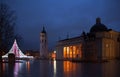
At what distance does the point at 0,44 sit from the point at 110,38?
2776 inches

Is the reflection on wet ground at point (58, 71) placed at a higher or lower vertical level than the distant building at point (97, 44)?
lower

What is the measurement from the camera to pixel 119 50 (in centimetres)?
10469

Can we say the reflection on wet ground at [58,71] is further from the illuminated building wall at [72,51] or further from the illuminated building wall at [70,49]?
the illuminated building wall at [72,51]

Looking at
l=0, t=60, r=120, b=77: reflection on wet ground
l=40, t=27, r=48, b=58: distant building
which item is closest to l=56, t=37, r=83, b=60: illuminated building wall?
l=40, t=27, r=48, b=58: distant building

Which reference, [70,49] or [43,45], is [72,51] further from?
[43,45]

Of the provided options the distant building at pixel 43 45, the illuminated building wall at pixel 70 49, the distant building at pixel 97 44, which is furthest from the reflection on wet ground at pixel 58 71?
the distant building at pixel 43 45

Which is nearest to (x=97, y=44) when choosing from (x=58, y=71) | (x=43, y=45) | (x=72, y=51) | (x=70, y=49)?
(x=72, y=51)

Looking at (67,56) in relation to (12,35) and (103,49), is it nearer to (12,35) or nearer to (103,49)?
(103,49)

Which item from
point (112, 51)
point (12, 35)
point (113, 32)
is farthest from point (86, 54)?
point (12, 35)

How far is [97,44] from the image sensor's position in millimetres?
93375

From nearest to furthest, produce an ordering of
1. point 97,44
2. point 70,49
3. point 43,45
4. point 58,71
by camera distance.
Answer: point 58,71 < point 97,44 < point 70,49 < point 43,45

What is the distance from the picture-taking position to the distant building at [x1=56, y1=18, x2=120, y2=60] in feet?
296

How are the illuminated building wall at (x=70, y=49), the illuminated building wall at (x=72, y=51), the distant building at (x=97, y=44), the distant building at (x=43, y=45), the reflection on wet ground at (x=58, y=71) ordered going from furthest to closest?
the distant building at (x=43, y=45) → the illuminated building wall at (x=70, y=49) → the illuminated building wall at (x=72, y=51) → the distant building at (x=97, y=44) → the reflection on wet ground at (x=58, y=71)

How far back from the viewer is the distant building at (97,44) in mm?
90125
